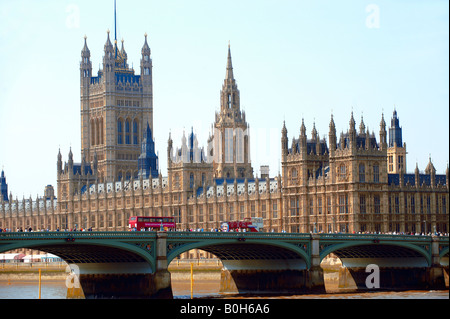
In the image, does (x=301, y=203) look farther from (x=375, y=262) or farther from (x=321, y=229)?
(x=375, y=262)

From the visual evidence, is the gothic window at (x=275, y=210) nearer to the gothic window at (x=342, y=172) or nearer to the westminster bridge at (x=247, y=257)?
the gothic window at (x=342, y=172)

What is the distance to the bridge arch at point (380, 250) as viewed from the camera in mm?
131625

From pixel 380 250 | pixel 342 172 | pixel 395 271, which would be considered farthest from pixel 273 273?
pixel 342 172

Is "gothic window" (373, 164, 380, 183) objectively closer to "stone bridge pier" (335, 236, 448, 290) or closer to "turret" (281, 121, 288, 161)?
"turret" (281, 121, 288, 161)

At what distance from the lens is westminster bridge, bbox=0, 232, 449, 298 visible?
388 ft

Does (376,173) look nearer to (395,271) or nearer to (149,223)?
(395,271)

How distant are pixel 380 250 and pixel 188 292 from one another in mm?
20454

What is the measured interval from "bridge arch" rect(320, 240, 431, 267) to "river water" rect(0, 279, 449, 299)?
17.7 ft

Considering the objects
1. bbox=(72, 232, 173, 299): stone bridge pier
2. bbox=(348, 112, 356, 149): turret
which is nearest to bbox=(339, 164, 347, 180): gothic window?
bbox=(348, 112, 356, 149): turret

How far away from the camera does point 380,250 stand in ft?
449

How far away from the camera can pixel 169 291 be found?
121m
